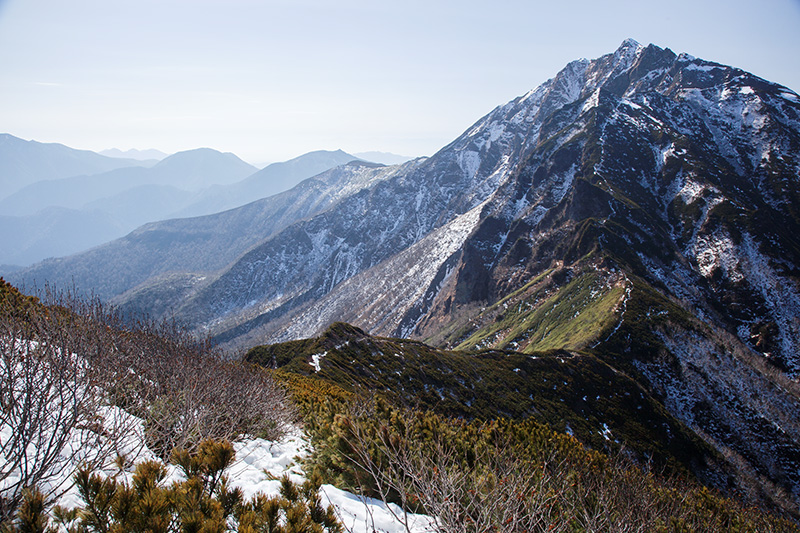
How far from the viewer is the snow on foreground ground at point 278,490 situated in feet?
21.6

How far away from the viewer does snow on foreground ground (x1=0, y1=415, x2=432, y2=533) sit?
659cm

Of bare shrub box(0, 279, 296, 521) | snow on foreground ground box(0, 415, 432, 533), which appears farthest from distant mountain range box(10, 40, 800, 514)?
snow on foreground ground box(0, 415, 432, 533)

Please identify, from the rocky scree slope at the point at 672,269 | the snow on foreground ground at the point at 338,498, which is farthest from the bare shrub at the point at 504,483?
the rocky scree slope at the point at 672,269

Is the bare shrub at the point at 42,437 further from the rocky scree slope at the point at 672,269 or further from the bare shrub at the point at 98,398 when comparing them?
the rocky scree slope at the point at 672,269

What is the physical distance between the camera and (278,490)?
694cm

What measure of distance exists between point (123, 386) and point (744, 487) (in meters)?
78.9

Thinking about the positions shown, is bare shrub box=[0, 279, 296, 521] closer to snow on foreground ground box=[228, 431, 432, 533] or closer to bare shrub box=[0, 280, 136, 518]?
bare shrub box=[0, 280, 136, 518]

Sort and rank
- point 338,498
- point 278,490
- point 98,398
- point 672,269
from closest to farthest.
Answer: point 278,490, point 338,498, point 98,398, point 672,269

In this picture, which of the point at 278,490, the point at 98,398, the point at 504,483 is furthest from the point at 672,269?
the point at 98,398

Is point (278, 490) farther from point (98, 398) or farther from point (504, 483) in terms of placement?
point (98, 398)

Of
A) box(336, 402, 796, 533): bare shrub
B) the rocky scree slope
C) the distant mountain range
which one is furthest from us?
the rocky scree slope

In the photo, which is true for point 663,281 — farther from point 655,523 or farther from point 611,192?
point 655,523

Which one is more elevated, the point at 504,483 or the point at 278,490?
the point at 278,490

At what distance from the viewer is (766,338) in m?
93.2
